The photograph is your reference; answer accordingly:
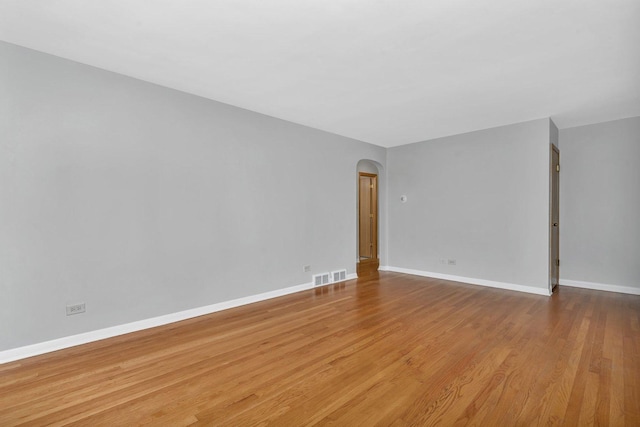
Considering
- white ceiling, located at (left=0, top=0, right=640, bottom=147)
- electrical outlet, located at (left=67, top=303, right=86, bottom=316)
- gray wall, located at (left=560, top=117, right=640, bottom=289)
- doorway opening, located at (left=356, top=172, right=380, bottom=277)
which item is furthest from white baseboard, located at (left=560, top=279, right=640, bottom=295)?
electrical outlet, located at (left=67, top=303, right=86, bottom=316)

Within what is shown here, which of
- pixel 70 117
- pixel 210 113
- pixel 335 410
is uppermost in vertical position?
pixel 210 113

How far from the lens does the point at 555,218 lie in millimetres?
5000

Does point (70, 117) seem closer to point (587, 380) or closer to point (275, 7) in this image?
point (275, 7)

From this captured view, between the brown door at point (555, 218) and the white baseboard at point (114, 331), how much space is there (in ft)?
15.1

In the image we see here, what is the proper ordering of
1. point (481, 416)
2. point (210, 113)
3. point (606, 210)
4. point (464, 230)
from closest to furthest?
point (481, 416) < point (210, 113) < point (606, 210) < point (464, 230)

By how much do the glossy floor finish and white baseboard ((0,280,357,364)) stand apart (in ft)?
0.33

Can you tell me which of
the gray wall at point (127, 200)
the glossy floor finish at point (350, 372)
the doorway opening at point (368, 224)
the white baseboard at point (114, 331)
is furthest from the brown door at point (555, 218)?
the white baseboard at point (114, 331)

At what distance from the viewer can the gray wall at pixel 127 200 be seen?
2.63 meters

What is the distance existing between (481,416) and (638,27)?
315 centimetres

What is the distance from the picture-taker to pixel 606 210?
4.77 meters

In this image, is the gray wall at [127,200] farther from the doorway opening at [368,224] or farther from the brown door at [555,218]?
the brown door at [555,218]

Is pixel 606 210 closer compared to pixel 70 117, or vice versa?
pixel 70 117

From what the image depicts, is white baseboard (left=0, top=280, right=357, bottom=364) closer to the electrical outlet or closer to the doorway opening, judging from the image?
the electrical outlet

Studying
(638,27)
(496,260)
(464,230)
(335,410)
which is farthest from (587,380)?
(464,230)
